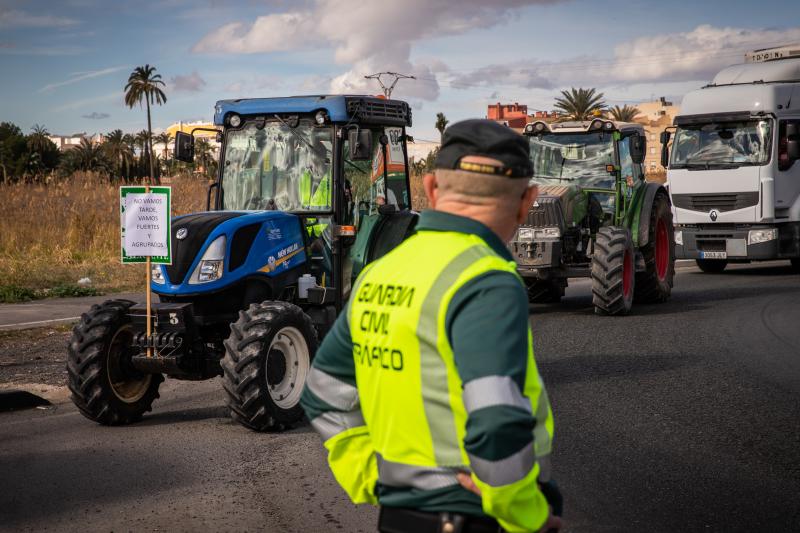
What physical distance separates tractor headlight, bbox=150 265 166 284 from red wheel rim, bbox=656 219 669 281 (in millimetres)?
10014

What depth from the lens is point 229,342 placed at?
7.84 metres

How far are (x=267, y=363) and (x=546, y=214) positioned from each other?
7.71 metres

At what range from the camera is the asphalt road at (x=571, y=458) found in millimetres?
5934

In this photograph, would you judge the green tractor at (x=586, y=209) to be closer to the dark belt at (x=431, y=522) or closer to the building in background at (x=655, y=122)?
the dark belt at (x=431, y=522)

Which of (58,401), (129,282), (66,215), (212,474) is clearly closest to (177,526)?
(212,474)

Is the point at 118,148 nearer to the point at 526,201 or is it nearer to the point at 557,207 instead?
the point at 557,207

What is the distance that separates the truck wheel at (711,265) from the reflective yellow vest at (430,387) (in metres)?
20.3

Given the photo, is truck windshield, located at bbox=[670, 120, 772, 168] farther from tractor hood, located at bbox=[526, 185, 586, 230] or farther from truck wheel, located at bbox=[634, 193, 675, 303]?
tractor hood, located at bbox=[526, 185, 586, 230]

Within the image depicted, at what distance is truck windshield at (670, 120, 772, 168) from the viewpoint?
20.2 m

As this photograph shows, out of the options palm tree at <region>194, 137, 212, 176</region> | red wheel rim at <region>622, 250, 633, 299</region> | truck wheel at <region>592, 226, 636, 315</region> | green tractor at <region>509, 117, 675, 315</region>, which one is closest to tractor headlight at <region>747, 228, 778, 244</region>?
green tractor at <region>509, 117, 675, 315</region>

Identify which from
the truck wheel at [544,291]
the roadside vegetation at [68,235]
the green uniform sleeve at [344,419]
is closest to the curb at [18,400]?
the green uniform sleeve at [344,419]

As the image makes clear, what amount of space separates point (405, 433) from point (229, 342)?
5.49 m

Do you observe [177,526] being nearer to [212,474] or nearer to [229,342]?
[212,474]

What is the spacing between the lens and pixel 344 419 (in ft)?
9.20
